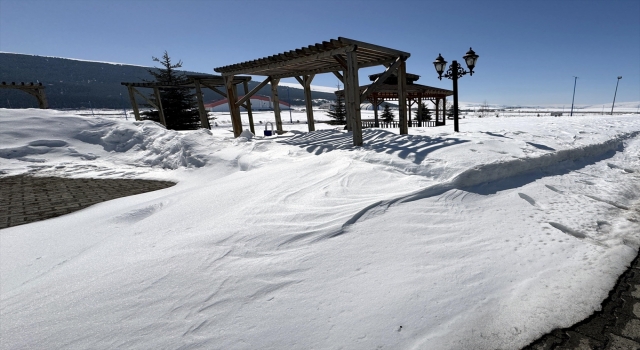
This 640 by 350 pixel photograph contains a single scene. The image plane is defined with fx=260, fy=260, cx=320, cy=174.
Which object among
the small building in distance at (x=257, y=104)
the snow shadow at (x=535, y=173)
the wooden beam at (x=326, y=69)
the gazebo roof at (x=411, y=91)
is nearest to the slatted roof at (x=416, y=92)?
the gazebo roof at (x=411, y=91)

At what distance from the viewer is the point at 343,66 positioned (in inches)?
262

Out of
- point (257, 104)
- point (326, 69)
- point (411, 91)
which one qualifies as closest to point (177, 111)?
point (326, 69)

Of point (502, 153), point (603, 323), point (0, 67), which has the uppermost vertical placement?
point (0, 67)

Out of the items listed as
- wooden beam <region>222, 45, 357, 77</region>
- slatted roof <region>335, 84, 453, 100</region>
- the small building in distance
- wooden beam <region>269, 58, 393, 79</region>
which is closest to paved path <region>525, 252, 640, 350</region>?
wooden beam <region>222, 45, 357, 77</region>

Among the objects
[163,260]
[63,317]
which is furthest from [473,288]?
[63,317]

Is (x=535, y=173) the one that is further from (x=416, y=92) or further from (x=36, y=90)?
(x=36, y=90)

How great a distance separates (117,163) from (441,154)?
853 cm

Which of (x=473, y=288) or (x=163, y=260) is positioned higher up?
(x=163, y=260)

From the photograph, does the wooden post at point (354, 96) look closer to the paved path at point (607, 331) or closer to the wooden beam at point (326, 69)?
the wooden beam at point (326, 69)

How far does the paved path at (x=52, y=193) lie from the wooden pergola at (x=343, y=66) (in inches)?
177

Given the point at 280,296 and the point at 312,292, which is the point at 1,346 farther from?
the point at 312,292

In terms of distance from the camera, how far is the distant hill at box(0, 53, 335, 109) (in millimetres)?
62500

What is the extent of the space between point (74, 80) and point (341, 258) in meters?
135

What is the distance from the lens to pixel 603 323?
1745 mm
